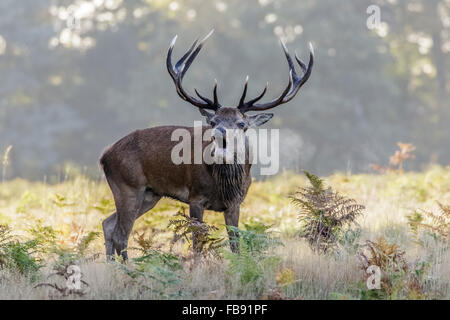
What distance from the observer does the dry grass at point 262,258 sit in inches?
216

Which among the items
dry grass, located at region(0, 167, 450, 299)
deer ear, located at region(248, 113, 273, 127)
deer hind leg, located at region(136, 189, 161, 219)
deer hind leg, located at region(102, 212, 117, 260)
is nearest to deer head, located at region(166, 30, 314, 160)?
deer ear, located at region(248, 113, 273, 127)

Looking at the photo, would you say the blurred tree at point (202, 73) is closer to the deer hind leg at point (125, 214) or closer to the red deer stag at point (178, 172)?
the red deer stag at point (178, 172)

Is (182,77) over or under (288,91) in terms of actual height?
over

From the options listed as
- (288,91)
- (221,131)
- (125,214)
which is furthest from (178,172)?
(288,91)

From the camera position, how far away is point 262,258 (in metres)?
5.92

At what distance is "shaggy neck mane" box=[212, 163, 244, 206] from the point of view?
7051 mm

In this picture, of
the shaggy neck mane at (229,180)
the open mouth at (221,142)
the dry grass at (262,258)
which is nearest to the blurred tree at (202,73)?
the dry grass at (262,258)

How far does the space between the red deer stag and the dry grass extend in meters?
0.39

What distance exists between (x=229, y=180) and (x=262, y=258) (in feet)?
4.40

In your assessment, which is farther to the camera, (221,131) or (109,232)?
(109,232)

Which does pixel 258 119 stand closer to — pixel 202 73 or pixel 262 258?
pixel 262 258

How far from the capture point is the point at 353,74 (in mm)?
29625
